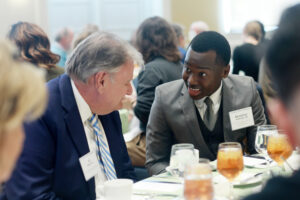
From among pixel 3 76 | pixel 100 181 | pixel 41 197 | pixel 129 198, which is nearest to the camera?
pixel 3 76

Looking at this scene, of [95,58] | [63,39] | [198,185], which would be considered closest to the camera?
[198,185]

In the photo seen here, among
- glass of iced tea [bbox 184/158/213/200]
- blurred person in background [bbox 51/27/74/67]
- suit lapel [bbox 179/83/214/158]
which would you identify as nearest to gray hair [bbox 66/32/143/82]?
suit lapel [bbox 179/83/214/158]

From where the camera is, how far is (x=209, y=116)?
8.96ft

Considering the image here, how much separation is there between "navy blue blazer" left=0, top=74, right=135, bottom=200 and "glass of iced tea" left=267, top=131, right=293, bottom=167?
2.65ft

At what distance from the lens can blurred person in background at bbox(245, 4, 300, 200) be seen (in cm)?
91

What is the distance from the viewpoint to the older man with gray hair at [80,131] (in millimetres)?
1971

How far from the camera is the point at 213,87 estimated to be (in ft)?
8.71

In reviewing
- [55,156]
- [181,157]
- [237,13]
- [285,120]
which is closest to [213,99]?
[181,157]

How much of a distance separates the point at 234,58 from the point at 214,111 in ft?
12.7

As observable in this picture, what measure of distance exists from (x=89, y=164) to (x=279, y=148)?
33.0 inches

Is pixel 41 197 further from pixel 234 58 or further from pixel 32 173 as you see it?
pixel 234 58

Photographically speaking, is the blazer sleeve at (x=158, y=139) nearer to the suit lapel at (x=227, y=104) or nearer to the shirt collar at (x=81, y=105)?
the suit lapel at (x=227, y=104)

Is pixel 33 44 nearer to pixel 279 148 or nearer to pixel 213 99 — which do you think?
pixel 213 99

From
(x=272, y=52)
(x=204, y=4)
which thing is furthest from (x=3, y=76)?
(x=204, y=4)
